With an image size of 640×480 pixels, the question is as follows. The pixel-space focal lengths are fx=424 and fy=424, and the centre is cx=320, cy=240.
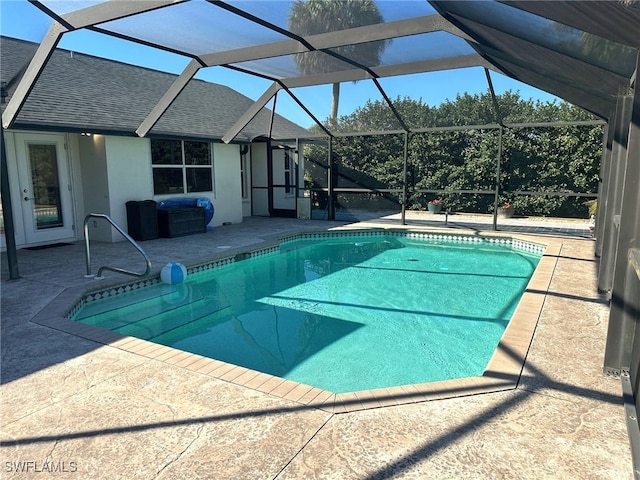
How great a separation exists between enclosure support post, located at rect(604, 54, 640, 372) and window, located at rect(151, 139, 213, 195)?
9.71 meters

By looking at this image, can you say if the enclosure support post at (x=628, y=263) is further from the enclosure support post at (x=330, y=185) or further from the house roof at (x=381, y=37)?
the enclosure support post at (x=330, y=185)

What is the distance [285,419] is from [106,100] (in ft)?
32.9

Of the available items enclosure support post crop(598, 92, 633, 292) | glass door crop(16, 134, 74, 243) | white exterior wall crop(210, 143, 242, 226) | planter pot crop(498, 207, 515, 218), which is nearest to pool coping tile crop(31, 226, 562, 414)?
enclosure support post crop(598, 92, 633, 292)

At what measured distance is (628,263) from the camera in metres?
2.91

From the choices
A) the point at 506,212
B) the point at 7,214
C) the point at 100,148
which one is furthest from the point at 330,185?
the point at 7,214

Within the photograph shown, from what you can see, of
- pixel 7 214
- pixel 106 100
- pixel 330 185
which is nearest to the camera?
pixel 7 214

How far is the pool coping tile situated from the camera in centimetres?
284

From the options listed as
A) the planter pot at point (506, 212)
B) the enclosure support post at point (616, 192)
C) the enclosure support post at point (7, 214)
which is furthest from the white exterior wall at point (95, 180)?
the planter pot at point (506, 212)

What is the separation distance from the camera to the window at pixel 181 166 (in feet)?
34.4

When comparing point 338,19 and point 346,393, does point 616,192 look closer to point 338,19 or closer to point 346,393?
point 346,393

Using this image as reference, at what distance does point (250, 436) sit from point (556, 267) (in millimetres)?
6006

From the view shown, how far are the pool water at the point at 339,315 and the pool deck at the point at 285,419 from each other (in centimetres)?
104

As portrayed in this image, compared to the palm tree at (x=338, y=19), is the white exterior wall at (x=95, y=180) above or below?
below

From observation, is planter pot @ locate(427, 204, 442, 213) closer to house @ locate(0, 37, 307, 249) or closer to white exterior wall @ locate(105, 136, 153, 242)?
house @ locate(0, 37, 307, 249)
